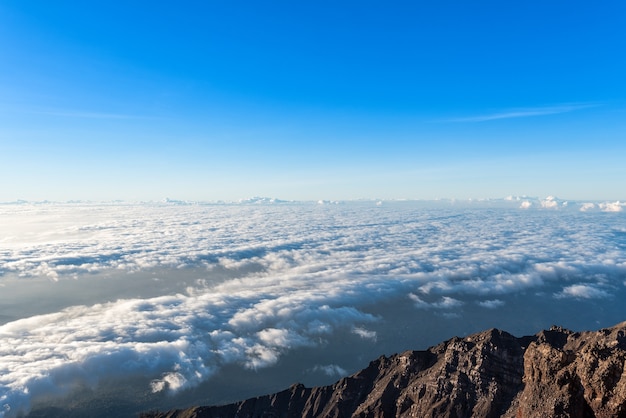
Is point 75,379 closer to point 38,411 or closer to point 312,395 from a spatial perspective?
point 38,411

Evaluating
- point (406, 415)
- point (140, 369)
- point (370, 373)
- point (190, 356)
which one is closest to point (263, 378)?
point (190, 356)

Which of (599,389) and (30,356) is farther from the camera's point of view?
(30,356)

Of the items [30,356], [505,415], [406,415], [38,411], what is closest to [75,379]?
[38,411]

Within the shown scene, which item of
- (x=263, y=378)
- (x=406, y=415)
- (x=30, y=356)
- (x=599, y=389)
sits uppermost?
(x=599, y=389)

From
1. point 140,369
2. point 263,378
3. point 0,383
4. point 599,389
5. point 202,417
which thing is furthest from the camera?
point 263,378

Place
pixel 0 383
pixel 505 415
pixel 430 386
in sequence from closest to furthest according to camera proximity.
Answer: pixel 505 415 → pixel 430 386 → pixel 0 383

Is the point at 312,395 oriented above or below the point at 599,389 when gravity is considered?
below

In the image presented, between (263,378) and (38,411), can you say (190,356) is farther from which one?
(38,411)
